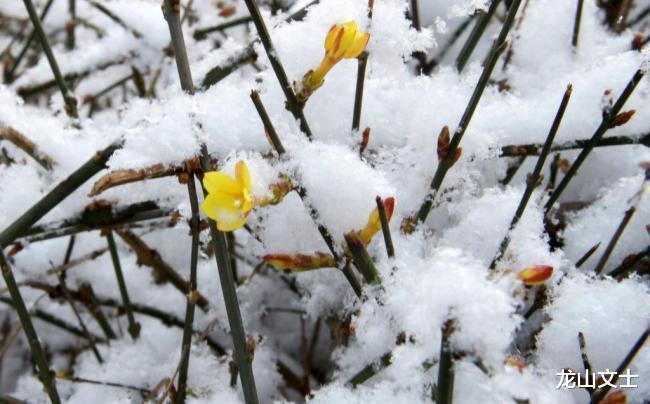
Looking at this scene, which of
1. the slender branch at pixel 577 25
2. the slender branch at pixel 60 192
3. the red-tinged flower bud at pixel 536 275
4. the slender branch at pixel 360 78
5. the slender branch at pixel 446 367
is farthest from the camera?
the slender branch at pixel 577 25

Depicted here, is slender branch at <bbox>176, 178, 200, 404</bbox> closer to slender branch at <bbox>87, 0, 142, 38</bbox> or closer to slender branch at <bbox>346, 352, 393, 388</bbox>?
slender branch at <bbox>346, 352, 393, 388</bbox>

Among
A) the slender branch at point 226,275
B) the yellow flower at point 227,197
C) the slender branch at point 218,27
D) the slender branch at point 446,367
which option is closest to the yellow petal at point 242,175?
the yellow flower at point 227,197

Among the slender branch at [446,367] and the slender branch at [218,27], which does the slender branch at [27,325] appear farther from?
the slender branch at [218,27]

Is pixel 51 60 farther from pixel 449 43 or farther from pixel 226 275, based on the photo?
pixel 449 43

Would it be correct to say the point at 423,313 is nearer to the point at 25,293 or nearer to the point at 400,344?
the point at 400,344

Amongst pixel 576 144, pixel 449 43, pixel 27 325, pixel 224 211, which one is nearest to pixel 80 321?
pixel 27 325

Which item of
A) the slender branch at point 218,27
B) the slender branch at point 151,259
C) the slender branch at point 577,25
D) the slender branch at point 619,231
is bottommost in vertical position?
the slender branch at point 619,231
